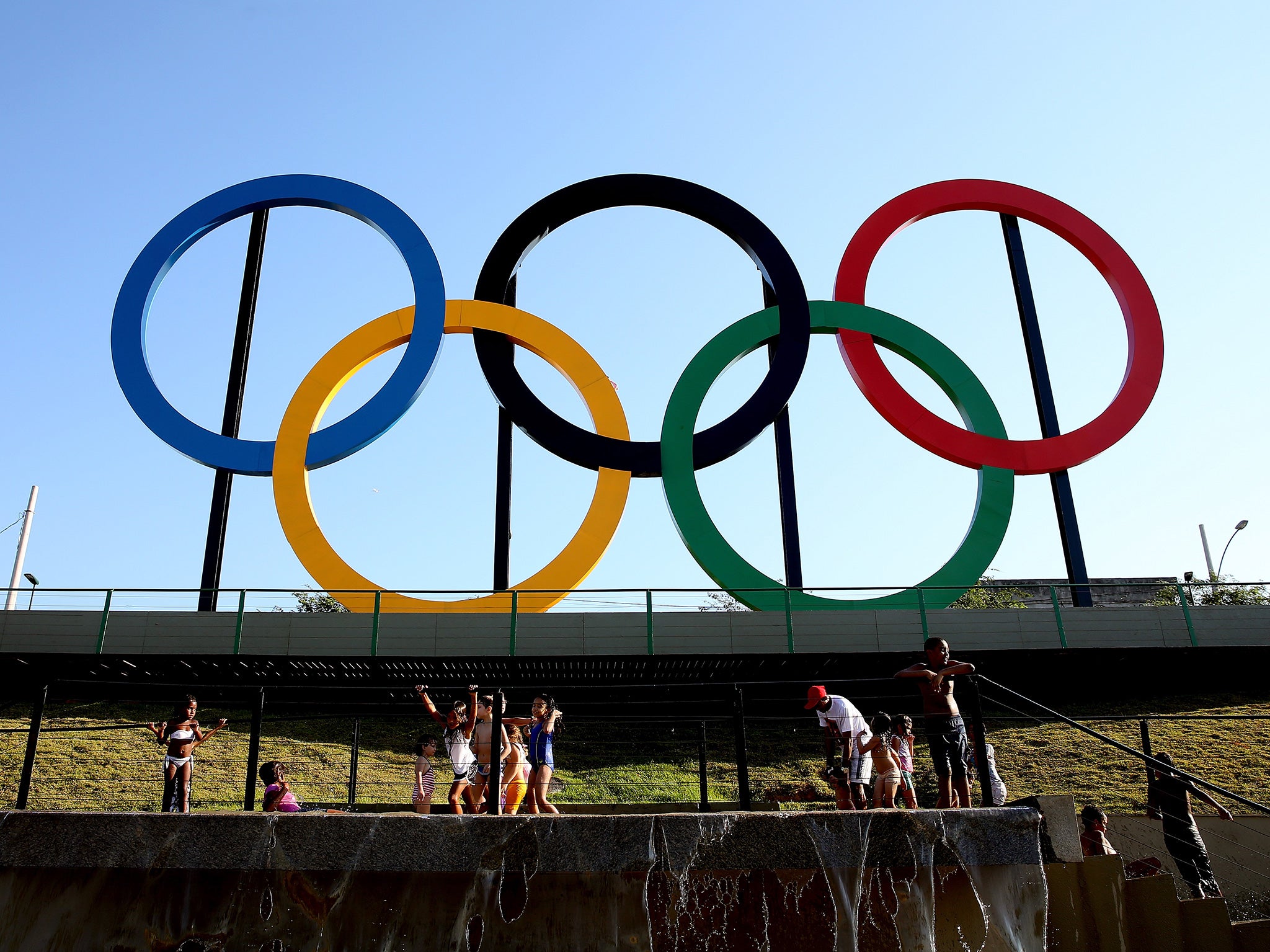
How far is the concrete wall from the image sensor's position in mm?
17781

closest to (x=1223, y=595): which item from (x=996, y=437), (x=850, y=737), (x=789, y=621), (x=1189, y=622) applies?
(x=1189, y=622)

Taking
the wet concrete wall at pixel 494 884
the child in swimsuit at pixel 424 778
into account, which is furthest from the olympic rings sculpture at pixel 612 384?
the wet concrete wall at pixel 494 884

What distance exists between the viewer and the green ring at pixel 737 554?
1819 centimetres

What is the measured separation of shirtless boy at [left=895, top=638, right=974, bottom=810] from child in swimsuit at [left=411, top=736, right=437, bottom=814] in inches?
203

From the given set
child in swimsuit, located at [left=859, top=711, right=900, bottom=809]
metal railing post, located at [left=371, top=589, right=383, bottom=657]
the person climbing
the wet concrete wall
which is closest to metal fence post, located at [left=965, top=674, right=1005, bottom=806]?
the wet concrete wall

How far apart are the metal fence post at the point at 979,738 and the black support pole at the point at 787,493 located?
34.9ft

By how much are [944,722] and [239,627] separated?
1366 centimetres

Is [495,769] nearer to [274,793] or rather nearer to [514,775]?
[514,775]

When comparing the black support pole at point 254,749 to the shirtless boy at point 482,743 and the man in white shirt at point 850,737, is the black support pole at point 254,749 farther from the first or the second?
the man in white shirt at point 850,737

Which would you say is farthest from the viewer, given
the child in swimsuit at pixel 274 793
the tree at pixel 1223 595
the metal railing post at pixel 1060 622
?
the tree at pixel 1223 595

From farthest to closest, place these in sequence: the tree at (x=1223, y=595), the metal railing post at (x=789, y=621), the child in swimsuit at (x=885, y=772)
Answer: the tree at (x=1223, y=595) → the metal railing post at (x=789, y=621) → the child in swimsuit at (x=885, y=772)

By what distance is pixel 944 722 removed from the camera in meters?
8.17

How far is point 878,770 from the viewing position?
918 cm

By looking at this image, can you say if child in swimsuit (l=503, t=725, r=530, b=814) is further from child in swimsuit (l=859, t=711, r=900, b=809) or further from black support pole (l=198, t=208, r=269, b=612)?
black support pole (l=198, t=208, r=269, b=612)
